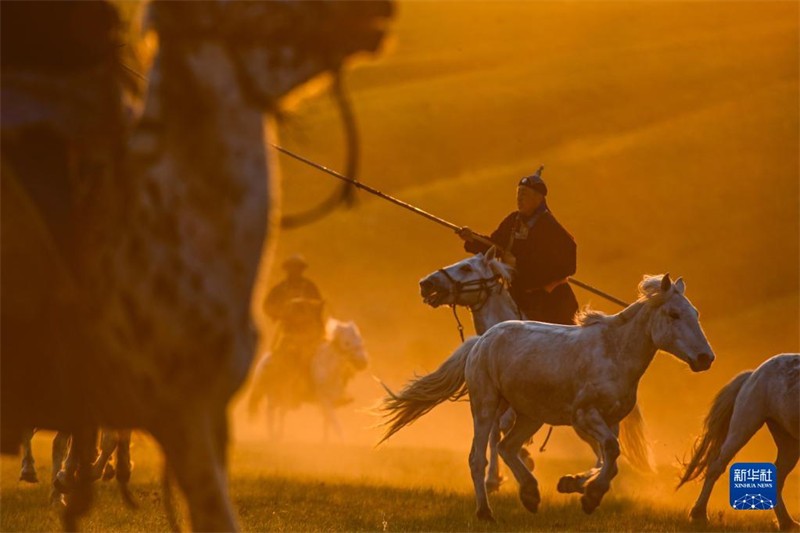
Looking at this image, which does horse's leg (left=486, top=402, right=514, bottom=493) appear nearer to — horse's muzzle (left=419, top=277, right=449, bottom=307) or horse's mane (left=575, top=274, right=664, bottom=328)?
horse's muzzle (left=419, top=277, right=449, bottom=307)

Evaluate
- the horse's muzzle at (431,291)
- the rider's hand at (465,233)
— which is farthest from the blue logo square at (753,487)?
the rider's hand at (465,233)

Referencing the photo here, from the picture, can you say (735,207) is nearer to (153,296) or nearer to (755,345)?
(755,345)

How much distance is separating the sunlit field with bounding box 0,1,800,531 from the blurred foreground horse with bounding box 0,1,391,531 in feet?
0.78

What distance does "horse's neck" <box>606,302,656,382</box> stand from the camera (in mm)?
12125

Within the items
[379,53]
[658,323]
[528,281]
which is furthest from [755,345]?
[379,53]

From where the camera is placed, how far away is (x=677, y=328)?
39.3 ft

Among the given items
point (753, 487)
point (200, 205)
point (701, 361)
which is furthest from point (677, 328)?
point (200, 205)

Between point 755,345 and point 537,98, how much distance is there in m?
34.1

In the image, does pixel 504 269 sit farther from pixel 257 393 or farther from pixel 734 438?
pixel 257 393

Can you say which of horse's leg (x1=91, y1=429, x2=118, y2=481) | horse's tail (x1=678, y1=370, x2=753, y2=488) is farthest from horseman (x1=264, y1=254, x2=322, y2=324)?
horse's tail (x1=678, y1=370, x2=753, y2=488)

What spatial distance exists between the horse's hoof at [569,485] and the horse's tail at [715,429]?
2084 mm

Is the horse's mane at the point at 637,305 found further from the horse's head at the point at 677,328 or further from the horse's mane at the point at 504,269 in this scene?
the horse's mane at the point at 504,269

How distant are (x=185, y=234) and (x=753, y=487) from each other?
996cm

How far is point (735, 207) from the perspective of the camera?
55125 mm
